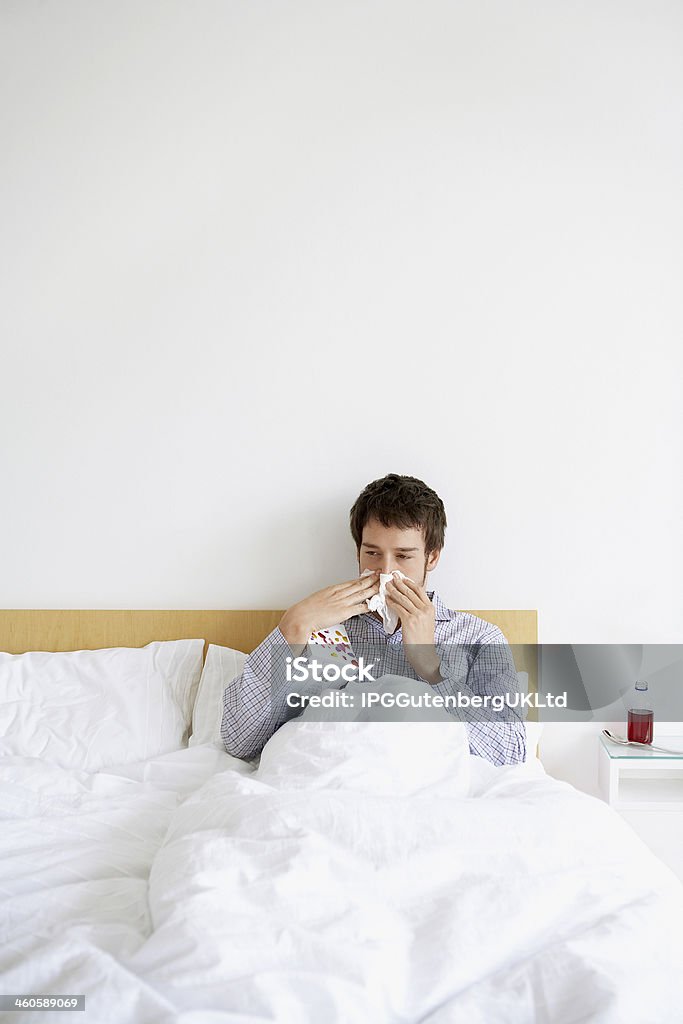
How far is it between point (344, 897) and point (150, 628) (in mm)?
1269

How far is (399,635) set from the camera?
195 cm

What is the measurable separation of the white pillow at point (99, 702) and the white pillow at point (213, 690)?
0.05 m

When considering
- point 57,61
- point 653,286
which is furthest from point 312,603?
point 57,61

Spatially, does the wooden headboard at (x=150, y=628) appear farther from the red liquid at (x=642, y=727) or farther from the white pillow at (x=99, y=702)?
the red liquid at (x=642, y=727)

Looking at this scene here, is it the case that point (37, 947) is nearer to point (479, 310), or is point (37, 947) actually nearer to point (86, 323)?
point (86, 323)

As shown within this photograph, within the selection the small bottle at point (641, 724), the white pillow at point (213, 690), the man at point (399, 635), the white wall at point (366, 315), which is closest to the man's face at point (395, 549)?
the man at point (399, 635)

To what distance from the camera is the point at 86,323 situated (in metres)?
2.21

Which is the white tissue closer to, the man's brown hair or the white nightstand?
the man's brown hair

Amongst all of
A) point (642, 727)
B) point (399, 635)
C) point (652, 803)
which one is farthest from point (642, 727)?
point (399, 635)

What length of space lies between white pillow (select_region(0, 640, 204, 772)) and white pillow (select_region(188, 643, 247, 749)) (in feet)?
0.18

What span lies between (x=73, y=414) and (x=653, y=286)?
166 cm

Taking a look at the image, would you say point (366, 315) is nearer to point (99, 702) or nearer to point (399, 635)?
point (399, 635)

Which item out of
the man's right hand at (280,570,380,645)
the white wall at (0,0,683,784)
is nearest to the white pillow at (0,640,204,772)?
the white wall at (0,0,683,784)

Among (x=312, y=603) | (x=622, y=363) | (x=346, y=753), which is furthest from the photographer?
(x=622, y=363)
